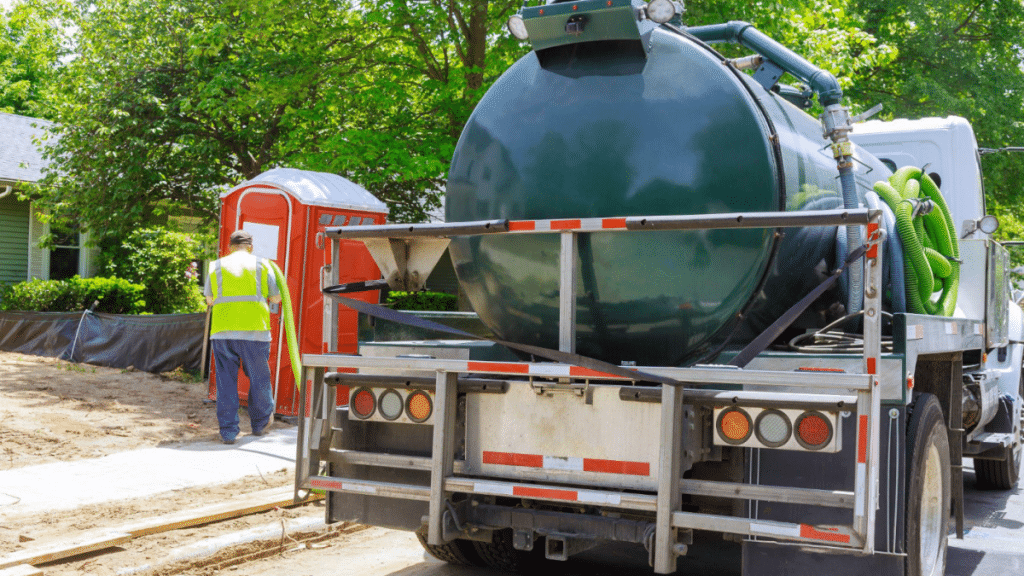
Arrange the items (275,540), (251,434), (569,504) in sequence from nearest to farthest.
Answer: (569,504) < (275,540) < (251,434)

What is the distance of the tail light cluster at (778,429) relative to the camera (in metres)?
3.48

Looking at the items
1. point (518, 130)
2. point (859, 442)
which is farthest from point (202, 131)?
point (859, 442)

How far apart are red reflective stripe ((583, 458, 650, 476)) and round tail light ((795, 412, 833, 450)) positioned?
0.57 m

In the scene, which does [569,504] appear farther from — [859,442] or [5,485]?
[5,485]

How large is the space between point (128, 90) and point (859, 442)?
666 inches

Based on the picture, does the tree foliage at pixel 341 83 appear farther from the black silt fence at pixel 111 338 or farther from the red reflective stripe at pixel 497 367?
the red reflective stripe at pixel 497 367

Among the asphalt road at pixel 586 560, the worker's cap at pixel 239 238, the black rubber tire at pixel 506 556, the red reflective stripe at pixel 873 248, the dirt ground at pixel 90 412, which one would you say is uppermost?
the worker's cap at pixel 239 238

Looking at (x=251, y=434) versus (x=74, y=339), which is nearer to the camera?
(x=251, y=434)

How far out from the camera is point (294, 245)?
963 centimetres

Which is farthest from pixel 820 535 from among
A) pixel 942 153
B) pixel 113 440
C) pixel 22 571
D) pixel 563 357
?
pixel 113 440

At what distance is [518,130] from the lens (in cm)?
426

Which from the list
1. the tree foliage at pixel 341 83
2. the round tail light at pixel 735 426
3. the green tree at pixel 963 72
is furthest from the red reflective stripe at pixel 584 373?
the green tree at pixel 963 72

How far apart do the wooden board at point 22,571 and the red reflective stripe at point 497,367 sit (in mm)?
2423

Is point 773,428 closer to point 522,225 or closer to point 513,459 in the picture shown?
point 513,459
